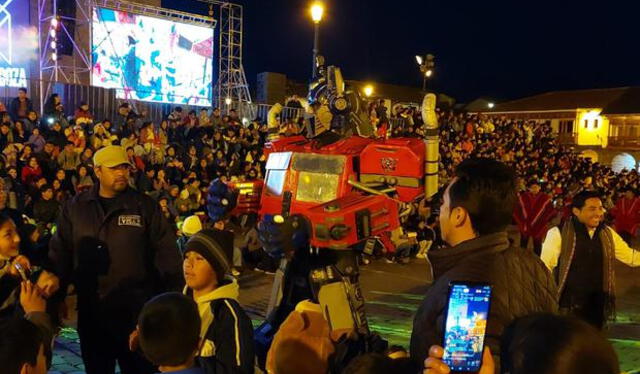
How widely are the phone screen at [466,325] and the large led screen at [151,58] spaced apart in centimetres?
1873

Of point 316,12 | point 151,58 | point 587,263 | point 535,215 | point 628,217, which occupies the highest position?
point 151,58

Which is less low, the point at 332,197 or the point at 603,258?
the point at 332,197

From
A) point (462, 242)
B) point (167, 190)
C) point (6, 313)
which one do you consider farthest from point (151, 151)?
point (462, 242)

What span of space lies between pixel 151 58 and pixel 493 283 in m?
21.1

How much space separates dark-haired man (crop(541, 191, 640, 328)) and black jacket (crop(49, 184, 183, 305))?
3.01 metres

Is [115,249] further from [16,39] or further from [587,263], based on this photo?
[16,39]

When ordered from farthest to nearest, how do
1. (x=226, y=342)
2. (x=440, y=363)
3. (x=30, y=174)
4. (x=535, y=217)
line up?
(x=535, y=217), (x=30, y=174), (x=226, y=342), (x=440, y=363)

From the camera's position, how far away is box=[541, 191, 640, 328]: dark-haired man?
448cm

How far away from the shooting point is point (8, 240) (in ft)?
10.3

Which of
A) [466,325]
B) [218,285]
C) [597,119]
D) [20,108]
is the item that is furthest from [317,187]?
[597,119]

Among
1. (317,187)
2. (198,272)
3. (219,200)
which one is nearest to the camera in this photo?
(198,272)

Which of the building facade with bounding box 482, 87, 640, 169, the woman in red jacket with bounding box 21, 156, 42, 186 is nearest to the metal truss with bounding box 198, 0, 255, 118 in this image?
the woman in red jacket with bounding box 21, 156, 42, 186

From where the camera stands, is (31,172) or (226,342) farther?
(31,172)

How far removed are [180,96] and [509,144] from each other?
13233 mm
